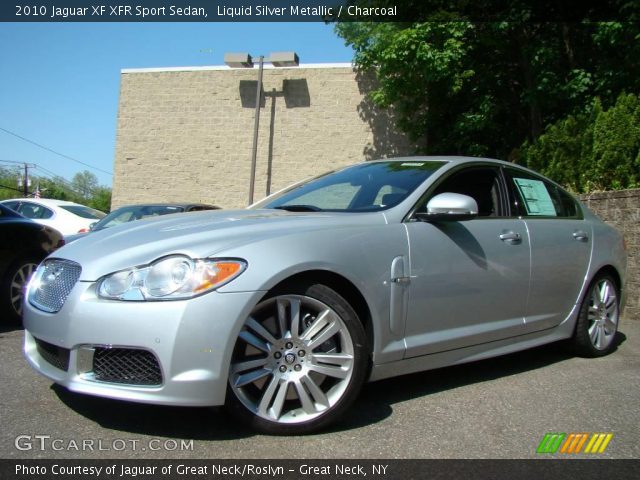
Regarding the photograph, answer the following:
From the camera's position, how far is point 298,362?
2.83 metres

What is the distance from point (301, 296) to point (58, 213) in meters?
12.2

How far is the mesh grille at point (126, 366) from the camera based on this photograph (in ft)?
8.46

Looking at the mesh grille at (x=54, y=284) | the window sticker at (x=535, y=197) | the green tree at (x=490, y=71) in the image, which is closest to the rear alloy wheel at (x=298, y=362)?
the mesh grille at (x=54, y=284)

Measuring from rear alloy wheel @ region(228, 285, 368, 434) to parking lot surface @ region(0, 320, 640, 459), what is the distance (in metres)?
0.13

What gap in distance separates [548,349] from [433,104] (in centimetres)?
1186

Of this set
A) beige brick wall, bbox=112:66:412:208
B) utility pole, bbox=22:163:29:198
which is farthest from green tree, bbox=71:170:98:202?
beige brick wall, bbox=112:66:412:208

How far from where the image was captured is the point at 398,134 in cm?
1773

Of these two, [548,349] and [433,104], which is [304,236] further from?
[433,104]

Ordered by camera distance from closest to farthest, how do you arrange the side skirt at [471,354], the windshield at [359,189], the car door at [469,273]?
the side skirt at [471,354]
the car door at [469,273]
the windshield at [359,189]

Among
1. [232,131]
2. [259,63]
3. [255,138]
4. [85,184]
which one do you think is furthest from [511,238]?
[85,184]

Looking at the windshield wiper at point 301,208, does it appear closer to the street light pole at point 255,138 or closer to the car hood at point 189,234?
the car hood at point 189,234

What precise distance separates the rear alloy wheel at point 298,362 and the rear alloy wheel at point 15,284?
355 centimetres

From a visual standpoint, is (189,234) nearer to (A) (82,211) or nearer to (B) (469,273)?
(B) (469,273)
